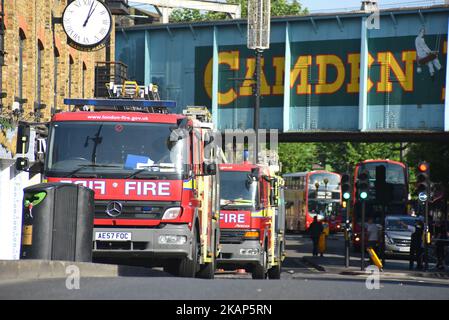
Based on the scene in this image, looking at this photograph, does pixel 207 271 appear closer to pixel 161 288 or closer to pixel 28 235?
pixel 28 235

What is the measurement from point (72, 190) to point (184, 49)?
33538 millimetres

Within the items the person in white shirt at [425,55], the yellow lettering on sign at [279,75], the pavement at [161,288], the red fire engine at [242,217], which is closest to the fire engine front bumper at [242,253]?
the red fire engine at [242,217]

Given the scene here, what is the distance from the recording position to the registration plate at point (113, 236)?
19078mm

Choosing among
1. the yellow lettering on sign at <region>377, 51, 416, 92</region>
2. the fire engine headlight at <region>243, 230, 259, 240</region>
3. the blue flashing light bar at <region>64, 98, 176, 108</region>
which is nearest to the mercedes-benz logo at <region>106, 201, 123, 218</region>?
the blue flashing light bar at <region>64, 98, 176, 108</region>

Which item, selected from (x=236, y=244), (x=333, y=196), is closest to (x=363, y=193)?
(x=236, y=244)

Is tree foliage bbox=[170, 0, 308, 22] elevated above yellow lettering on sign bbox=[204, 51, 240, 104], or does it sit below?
above

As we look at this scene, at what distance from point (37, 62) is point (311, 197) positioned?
46.1m

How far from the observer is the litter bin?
18656mm

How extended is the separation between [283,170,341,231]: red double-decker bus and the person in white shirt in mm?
32521

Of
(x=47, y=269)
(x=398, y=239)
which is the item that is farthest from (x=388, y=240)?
(x=47, y=269)

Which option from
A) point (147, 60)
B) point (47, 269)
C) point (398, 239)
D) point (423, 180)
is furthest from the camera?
point (147, 60)

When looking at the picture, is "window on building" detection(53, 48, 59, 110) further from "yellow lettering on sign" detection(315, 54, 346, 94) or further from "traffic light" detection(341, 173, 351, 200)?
"yellow lettering on sign" detection(315, 54, 346, 94)

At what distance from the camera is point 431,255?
180ft

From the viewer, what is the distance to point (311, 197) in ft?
262
